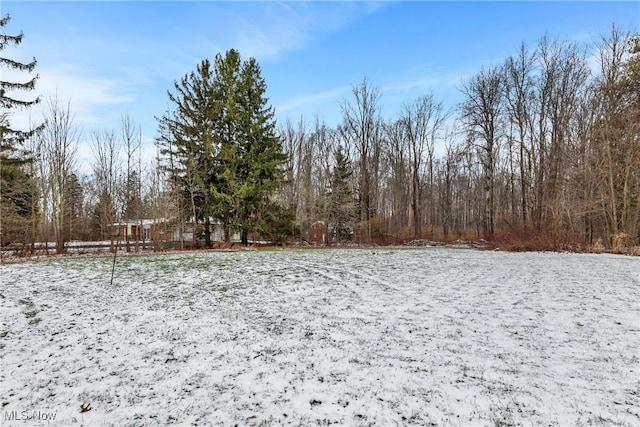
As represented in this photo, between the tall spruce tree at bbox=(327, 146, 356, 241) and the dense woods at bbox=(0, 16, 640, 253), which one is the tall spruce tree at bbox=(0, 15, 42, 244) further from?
the tall spruce tree at bbox=(327, 146, 356, 241)

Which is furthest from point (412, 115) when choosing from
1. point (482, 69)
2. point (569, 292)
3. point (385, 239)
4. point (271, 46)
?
point (569, 292)

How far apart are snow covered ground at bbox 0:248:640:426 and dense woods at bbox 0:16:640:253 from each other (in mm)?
11943

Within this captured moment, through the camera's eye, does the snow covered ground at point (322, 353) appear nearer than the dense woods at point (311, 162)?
Yes

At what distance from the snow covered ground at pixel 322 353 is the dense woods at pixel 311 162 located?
11943 millimetres

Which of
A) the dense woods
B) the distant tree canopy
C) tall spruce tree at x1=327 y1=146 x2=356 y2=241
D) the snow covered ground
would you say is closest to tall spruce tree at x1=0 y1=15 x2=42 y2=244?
the dense woods

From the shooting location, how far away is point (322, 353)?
3.74 m

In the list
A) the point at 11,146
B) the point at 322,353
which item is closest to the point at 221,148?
the point at 11,146

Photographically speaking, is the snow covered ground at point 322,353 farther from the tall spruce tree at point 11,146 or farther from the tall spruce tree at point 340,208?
the tall spruce tree at point 340,208

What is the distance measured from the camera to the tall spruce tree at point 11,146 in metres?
13.6

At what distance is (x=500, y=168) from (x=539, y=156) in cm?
1156

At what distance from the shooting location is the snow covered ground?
8.79ft

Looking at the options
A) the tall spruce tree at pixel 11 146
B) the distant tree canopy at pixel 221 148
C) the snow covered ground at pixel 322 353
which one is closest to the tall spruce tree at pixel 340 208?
the distant tree canopy at pixel 221 148

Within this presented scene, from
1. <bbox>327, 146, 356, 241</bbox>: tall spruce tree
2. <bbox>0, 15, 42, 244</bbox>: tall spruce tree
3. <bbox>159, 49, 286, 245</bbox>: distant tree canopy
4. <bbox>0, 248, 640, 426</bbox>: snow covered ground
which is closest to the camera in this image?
<bbox>0, 248, 640, 426</bbox>: snow covered ground

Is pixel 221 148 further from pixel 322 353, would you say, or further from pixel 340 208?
pixel 322 353
